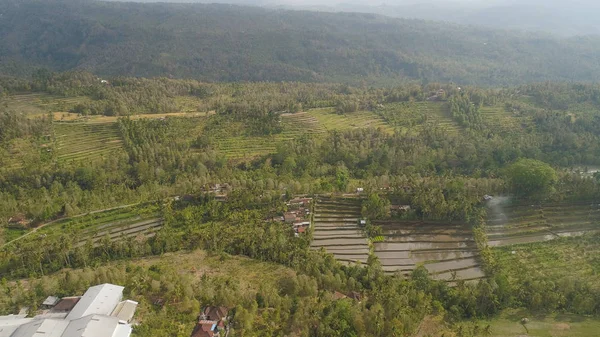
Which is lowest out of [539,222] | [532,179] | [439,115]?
[539,222]

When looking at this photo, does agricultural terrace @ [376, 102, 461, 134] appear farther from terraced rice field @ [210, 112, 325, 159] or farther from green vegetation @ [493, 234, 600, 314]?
green vegetation @ [493, 234, 600, 314]

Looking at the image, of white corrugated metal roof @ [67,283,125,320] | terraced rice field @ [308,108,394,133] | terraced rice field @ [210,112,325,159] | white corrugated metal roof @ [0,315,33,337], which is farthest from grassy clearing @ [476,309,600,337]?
terraced rice field @ [308,108,394,133]

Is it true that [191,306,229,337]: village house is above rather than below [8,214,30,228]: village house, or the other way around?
above

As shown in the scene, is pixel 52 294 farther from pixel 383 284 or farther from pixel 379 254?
pixel 379 254

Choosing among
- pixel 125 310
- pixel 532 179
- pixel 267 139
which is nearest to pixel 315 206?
pixel 125 310

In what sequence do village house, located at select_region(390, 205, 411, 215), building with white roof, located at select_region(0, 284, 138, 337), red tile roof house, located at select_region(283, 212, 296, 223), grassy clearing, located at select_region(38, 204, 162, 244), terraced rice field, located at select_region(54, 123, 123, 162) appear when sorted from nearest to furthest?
building with white roof, located at select_region(0, 284, 138, 337)
grassy clearing, located at select_region(38, 204, 162, 244)
red tile roof house, located at select_region(283, 212, 296, 223)
village house, located at select_region(390, 205, 411, 215)
terraced rice field, located at select_region(54, 123, 123, 162)

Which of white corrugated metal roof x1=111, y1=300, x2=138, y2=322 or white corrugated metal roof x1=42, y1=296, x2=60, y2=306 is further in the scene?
white corrugated metal roof x1=42, y1=296, x2=60, y2=306

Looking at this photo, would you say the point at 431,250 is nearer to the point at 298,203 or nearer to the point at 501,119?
the point at 298,203
